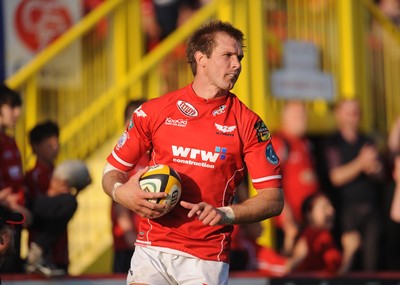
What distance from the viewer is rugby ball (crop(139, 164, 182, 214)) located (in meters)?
6.14

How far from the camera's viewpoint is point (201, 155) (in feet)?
21.2

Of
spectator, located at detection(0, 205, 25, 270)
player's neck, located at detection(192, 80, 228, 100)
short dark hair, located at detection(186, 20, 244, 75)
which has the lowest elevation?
spectator, located at detection(0, 205, 25, 270)

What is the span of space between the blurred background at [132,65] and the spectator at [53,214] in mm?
1830

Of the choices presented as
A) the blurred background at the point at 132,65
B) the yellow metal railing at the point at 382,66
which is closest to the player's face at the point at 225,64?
the blurred background at the point at 132,65

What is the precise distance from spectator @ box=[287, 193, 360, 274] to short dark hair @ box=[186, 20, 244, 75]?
174 inches

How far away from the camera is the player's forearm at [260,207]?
626cm

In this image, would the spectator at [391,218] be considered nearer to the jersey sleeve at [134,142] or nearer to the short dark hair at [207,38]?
the short dark hair at [207,38]

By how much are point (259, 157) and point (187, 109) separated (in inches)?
20.6

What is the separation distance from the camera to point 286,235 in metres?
11.9

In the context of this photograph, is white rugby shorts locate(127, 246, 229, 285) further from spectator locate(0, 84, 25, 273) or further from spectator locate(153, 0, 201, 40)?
spectator locate(153, 0, 201, 40)

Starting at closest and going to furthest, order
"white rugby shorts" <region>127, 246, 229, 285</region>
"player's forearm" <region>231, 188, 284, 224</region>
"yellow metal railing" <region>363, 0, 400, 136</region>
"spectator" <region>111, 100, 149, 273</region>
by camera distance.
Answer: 1. "player's forearm" <region>231, 188, 284, 224</region>
2. "white rugby shorts" <region>127, 246, 229, 285</region>
3. "spectator" <region>111, 100, 149, 273</region>
4. "yellow metal railing" <region>363, 0, 400, 136</region>

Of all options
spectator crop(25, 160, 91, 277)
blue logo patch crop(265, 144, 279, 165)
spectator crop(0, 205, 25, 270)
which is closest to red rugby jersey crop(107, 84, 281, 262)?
blue logo patch crop(265, 144, 279, 165)

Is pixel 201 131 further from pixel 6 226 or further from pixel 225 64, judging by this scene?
pixel 6 226

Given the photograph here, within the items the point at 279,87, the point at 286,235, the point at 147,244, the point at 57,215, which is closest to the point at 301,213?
the point at 286,235
